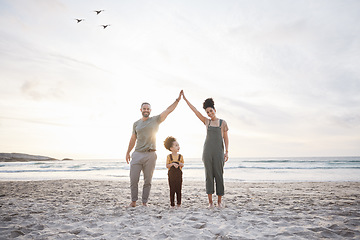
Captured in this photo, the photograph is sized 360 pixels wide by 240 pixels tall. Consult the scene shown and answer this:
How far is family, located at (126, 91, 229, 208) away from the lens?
15.6ft

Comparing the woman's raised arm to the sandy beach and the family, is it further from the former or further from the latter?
the sandy beach

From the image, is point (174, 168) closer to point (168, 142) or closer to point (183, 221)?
point (168, 142)

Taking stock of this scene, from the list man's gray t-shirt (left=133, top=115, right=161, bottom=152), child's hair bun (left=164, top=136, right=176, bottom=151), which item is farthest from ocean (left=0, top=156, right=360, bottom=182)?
man's gray t-shirt (left=133, top=115, right=161, bottom=152)

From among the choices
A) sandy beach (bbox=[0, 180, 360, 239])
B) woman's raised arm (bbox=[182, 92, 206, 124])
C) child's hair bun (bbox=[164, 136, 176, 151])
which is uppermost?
woman's raised arm (bbox=[182, 92, 206, 124])

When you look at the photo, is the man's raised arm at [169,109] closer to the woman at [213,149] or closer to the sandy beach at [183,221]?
the woman at [213,149]

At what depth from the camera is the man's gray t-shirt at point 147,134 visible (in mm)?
5078

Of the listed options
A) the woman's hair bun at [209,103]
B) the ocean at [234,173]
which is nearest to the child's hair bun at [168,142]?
the woman's hair bun at [209,103]

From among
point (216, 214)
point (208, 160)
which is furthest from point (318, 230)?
point (208, 160)

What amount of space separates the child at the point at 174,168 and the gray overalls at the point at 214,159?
0.63 meters

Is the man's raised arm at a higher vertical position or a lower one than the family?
higher

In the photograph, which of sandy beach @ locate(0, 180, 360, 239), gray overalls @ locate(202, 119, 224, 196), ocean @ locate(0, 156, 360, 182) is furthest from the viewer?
ocean @ locate(0, 156, 360, 182)

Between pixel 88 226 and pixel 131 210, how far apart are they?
47.1 inches

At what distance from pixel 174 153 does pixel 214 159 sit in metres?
0.95

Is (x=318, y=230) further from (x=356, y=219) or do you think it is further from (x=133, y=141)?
(x=133, y=141)
